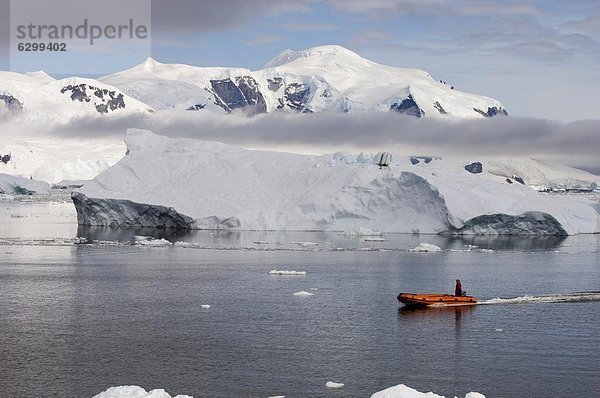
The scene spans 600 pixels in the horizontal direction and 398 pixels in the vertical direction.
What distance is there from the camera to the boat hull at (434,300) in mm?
34750

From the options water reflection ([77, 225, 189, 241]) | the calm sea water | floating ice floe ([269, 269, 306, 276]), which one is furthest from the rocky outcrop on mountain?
floating ice floe ([269, 269, 306, 276])

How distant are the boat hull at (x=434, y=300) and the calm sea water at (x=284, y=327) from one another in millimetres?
579

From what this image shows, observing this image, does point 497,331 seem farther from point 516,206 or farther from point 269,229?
point 269,229

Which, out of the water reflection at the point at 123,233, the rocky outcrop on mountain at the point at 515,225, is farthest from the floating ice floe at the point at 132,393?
the rocky outcrop on mountain at the point at 515,225

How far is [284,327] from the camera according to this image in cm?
2991

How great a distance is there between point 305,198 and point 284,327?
38.5 meters

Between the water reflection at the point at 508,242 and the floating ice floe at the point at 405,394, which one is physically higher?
the water reflection at the point at 508,242

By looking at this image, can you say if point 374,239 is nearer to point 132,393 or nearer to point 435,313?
point 435,313

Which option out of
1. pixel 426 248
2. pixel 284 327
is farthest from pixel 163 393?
pixel 426 248

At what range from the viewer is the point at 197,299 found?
119 feet

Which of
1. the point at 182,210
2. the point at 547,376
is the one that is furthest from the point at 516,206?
the point at 547,376

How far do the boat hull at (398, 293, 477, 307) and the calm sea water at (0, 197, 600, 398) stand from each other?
0.58 metres

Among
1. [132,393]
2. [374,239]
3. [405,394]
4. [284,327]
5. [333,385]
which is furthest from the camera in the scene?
[374,239]

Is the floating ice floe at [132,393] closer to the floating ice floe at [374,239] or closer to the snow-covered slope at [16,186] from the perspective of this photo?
the floating ice floe at [374,239]
